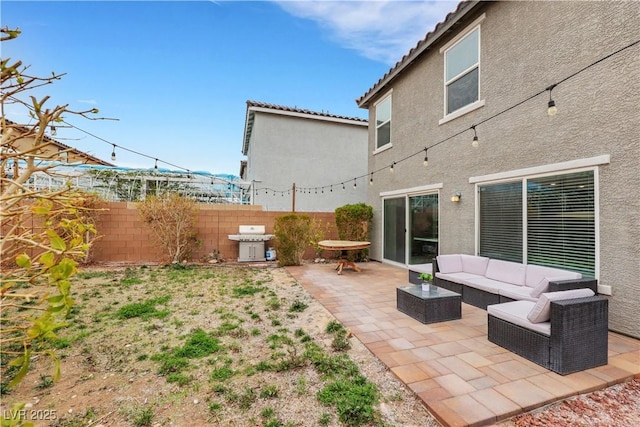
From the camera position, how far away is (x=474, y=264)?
621cm

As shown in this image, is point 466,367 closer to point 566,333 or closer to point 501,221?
point 566,333

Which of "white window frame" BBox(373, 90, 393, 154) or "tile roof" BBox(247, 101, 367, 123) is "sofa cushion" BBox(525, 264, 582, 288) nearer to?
"white window frame" BBox(373, 90, 393, 154)

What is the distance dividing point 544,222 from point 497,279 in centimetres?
127

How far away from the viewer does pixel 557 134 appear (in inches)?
197

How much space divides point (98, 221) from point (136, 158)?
252cm

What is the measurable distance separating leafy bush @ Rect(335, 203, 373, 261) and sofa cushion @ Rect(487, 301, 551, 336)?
22.3ft

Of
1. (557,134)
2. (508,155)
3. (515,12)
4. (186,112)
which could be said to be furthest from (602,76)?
(186,112)

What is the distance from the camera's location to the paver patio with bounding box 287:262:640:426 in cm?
278

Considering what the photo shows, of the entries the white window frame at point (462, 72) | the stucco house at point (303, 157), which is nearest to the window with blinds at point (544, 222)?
the white window frame at point (462, 72)

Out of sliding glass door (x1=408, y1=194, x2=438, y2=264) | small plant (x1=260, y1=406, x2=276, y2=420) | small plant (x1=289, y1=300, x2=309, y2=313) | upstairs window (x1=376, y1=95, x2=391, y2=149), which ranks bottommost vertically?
small plant (x1=260, y1=406, x2=276, y2=420)

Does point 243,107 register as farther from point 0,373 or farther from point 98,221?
point 0,373

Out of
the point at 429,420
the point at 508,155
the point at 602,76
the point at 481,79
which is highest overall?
the point at 481,79

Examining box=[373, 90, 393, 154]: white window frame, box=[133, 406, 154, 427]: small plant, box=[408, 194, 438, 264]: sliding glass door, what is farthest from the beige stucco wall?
box=[133, 406, 154, 427]: small plant


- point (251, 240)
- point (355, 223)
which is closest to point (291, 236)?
point (251, 240)
